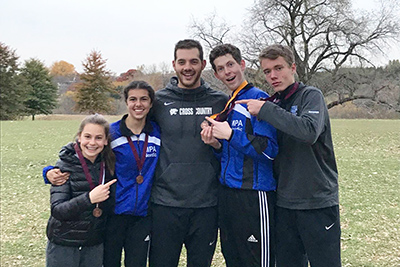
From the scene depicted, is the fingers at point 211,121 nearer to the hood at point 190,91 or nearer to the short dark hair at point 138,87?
the hood at point 190,91

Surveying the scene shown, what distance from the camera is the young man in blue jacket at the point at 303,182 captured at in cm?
306

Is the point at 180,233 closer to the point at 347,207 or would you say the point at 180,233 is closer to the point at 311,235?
the point at 311,235

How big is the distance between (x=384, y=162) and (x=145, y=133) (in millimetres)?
14340

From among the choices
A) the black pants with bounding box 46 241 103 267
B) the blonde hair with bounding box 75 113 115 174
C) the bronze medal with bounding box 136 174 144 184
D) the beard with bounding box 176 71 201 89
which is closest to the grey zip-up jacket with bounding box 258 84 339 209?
the beard with bounding box 176 71 201 89

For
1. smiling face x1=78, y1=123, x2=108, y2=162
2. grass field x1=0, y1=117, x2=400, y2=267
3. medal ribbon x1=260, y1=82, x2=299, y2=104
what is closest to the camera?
medal ribbon x1=260, y1=82, x2=299, y2=104

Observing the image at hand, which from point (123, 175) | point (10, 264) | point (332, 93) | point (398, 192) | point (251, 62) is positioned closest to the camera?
point (123, 175)

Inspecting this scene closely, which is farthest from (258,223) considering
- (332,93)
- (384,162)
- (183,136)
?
(332,93)

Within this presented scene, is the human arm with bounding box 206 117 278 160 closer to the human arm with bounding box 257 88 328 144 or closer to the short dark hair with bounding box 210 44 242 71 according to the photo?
the human arm with bounding box 257 88 328 144

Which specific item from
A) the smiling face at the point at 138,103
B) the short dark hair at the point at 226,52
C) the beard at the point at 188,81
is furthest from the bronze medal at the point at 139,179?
the short dark hair at the point at 226,52

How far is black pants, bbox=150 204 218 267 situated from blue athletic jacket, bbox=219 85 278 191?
42 cm

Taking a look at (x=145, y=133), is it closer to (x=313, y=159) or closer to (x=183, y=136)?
(x=183, y=136)

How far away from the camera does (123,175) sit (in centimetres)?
344

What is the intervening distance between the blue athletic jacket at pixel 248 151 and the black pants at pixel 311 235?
12.5 inches

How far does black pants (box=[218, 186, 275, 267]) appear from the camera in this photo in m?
3.19
